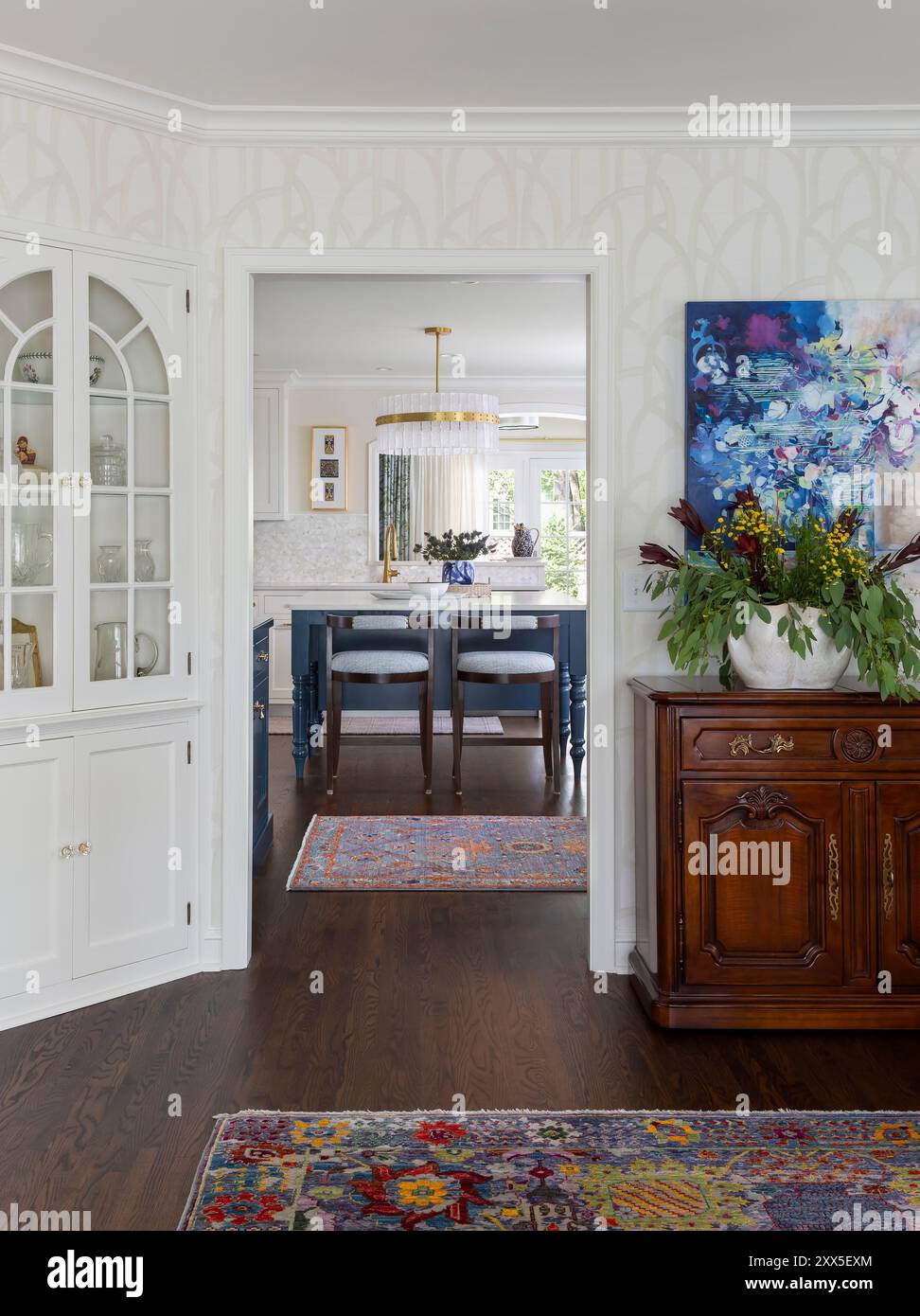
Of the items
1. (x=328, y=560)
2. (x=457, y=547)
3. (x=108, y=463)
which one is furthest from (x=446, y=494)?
(x=108, y=463)

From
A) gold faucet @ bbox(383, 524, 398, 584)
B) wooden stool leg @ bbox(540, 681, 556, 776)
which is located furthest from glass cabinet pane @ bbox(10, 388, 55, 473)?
gold faucet @ bbox(383, 524, 398, 584)

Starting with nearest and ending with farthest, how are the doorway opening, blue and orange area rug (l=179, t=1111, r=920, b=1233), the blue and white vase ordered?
blue and orange area rug (l=179, t=1111, r=920, b=1233)
the doorway opening
the blue and white vase

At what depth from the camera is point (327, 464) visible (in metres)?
8.50

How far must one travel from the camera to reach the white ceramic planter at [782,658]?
9.27 ft

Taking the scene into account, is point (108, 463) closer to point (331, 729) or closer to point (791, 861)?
point (791, 861)

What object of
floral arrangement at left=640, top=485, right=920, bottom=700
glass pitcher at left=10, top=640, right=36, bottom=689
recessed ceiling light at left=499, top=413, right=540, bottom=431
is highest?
recessed ceiling light at left=499, top=413, right=540, bottom=431

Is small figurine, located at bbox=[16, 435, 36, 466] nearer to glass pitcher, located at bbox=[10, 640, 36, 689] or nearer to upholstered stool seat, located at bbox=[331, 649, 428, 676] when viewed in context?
glass pitcher, located at bbox=[10, 640, 36, 689]

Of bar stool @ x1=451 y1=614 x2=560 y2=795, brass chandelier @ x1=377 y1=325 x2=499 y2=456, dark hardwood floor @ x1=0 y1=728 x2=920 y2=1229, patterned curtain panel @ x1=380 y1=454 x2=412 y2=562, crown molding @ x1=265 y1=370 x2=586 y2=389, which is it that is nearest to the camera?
dark hardwood floor @ x1=0 y1=728 x2=920 y2=1229

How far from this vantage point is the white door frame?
3227mm

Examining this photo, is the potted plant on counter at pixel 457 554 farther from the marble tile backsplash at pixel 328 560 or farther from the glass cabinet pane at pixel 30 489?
the glass cabinet pane at pixel 30 489

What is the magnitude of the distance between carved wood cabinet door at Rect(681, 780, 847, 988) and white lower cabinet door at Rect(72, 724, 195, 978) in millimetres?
1557

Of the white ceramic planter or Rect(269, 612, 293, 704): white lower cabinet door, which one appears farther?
Rect(269, 612, 293, 704): white lower cabinet door

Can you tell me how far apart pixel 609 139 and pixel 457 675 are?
129 inches
